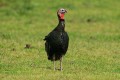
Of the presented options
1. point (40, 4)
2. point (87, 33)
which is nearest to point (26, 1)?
point (40, 4)

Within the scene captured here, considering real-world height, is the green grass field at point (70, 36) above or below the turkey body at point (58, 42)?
below

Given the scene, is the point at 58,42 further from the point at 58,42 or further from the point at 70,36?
the point at 70,36

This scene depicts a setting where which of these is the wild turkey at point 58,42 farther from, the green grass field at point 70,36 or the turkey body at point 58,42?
the green grass field at point 70,36

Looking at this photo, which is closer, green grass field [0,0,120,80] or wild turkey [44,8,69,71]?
green grass field [0,0,120,80]

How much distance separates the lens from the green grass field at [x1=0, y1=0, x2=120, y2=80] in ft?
47.8

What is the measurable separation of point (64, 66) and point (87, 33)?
8.67 metres

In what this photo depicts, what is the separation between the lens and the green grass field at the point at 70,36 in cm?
1457

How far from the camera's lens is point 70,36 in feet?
76.2

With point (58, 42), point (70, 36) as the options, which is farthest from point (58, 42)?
point (70, 36)

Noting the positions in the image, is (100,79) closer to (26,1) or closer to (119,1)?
(26,1)

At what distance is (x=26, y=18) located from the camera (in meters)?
29.4

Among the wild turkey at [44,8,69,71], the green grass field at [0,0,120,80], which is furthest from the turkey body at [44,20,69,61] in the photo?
the green grass field at [0,0,120,80]

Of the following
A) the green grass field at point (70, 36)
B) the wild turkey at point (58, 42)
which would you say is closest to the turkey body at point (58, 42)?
the wild turkey at point (58, 42)

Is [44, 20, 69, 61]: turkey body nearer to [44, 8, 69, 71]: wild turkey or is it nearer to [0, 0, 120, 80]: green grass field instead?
[44, 8, 69, 71]: wild turkey
